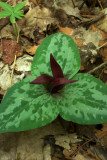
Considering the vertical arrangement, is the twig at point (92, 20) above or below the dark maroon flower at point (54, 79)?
above

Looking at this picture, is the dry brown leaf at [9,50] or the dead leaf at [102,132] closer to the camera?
the dead leaf at [102,132]

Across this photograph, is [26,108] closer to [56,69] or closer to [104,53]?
[56,69]

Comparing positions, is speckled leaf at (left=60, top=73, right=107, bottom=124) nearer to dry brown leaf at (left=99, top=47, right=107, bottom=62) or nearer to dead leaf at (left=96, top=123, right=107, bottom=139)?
dead leaf at (left=96, top=123, right=107, bottom=139)

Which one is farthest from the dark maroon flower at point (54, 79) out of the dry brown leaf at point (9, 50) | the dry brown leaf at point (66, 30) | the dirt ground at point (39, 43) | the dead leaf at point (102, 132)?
the dry brown leaf at point (66, 30)

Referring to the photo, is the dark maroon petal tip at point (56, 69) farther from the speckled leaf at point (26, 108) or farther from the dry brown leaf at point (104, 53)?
the dry brown leaf at point (104, 53)

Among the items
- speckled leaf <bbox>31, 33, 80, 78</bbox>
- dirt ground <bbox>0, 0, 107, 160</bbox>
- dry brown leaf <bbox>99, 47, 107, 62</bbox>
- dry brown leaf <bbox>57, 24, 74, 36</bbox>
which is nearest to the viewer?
dirt ground <bbox>0, 0, 107, 160</bbox>

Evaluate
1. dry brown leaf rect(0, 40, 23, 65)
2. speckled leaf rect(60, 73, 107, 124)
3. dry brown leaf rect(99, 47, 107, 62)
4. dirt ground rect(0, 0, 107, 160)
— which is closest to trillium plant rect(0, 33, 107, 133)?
speckled leaf rect(60, 73, 107, 124)

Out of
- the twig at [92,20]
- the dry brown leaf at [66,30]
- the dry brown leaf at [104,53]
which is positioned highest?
the twig at [92,20]
